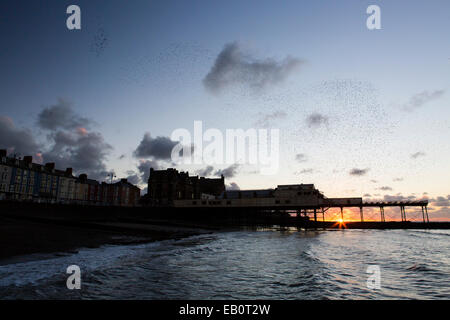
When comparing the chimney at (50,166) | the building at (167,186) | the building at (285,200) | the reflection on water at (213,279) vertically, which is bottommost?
the reflection on water at (213,279)

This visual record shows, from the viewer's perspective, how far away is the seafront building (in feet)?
229

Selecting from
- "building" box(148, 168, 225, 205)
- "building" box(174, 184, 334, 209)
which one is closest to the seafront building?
"building" box(148, 168, 225, 205)

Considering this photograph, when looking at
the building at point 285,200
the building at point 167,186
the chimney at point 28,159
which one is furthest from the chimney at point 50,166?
the building at point 285,200

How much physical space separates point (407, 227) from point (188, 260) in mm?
81689

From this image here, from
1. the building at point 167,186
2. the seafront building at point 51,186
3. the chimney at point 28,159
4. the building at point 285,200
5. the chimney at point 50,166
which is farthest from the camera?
the building at point 167,186

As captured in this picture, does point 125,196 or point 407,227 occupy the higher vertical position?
point 125,196

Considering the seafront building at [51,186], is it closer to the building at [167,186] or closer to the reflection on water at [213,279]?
the building at [167,186]

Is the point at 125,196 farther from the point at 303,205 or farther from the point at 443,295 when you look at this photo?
the point at 443,295

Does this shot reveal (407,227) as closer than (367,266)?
No

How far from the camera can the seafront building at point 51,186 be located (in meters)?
69.8

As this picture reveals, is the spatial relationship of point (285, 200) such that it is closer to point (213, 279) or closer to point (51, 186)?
point (213, 279)

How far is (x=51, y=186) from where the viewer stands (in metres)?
83.6
